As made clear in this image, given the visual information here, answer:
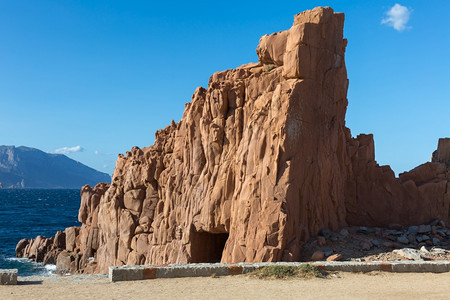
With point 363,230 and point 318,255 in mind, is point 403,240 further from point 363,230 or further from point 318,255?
point 318,255

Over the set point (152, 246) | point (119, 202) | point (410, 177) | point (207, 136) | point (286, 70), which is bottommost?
point (152, 246)

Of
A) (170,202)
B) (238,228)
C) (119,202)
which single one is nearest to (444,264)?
(238,228)

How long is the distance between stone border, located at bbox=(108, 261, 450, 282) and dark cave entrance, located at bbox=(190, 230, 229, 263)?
420 inches

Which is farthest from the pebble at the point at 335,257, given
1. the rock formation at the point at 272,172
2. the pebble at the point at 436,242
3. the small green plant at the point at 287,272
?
the pebble at the point at 436,242

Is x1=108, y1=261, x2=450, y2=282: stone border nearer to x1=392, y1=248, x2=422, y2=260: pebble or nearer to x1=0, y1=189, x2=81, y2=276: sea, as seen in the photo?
x1=392, y1=248, x2=422, y2=260: pebble

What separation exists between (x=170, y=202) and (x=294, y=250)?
11.4 m

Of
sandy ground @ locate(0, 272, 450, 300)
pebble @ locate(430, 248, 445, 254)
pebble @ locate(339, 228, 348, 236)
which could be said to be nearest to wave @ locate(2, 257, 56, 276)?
pebble @ locate(339, 228, 348, 236)

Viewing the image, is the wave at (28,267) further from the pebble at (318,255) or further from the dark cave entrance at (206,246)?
the pebble at (318,255)

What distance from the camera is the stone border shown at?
51.6ft

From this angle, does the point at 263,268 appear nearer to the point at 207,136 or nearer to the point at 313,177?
the point at 313,177

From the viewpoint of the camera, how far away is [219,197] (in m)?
25.8

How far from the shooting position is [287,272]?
16.5 m

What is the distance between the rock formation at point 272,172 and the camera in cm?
2294

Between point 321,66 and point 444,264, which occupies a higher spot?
point 321,66
